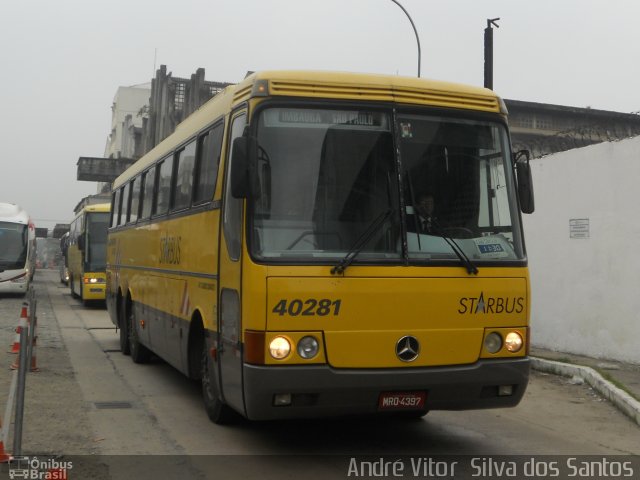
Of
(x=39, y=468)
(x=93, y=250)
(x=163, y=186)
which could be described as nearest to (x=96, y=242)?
(x=93, y=250)

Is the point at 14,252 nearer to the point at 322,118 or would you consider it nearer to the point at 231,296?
the point at 231,296

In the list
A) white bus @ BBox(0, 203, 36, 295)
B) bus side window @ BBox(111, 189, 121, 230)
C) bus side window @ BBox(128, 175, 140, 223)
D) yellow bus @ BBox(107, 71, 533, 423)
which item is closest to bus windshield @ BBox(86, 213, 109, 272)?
white bus @ BBox(0, 203, 36, 295)

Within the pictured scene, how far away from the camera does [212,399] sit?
26.5ft

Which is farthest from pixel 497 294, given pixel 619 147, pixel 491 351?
pixel 619 147

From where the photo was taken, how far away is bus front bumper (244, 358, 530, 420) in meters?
6.20

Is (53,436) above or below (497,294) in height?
below

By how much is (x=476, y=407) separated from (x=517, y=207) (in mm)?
1737

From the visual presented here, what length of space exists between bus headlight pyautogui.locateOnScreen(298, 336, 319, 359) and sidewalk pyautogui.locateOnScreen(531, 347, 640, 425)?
4.47 meters

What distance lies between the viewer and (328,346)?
20.6 feet

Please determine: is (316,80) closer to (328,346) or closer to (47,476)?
(328,346)

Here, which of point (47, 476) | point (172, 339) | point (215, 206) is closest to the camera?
point (47, 476)

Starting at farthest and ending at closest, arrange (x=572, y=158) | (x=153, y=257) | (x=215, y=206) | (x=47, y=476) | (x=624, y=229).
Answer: (x=572, y=158), (x=624, y=229), (x=153, y=257), (x=215, y=206), (x=47, y=476)

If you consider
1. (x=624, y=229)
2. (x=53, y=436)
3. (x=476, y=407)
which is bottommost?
(x=53, y=436)

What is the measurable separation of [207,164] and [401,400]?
3.23 m
